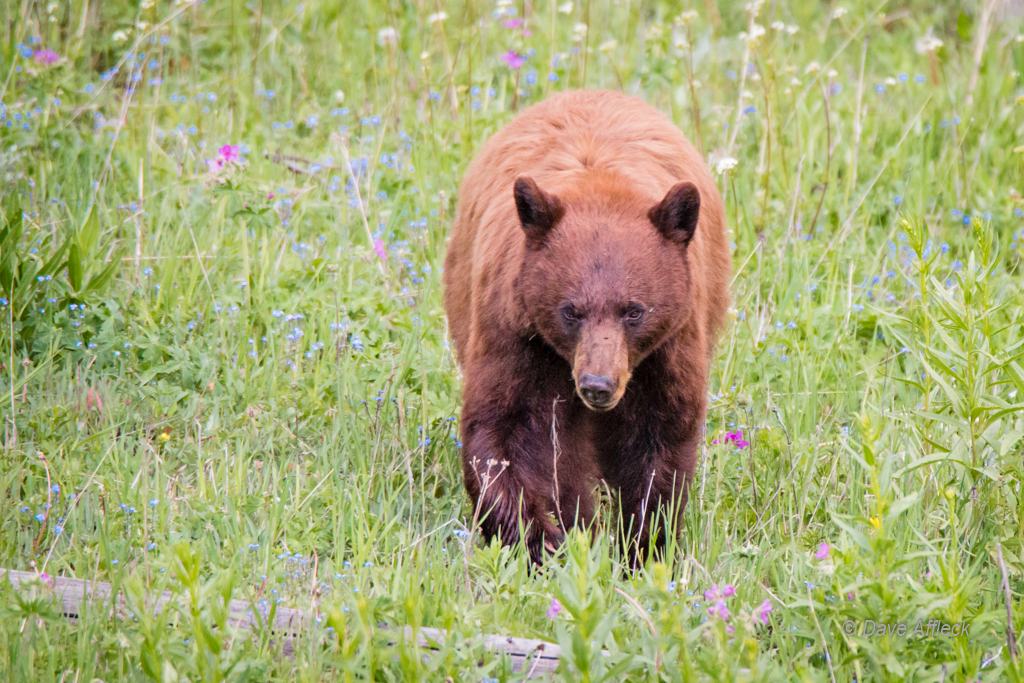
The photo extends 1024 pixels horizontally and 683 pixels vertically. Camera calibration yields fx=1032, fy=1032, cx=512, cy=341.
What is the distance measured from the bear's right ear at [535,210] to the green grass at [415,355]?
964 mm

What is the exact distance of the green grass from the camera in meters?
2.50

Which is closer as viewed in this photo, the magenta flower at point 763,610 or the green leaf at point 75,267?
the magenta flower at point 763,610

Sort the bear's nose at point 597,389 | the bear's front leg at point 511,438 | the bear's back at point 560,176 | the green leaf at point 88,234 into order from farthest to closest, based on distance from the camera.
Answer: the green leaf at point 88,234 → the bear's back at point 560,176 → the bear's front leg at point 511,438 → the bear's nose at point 597,389

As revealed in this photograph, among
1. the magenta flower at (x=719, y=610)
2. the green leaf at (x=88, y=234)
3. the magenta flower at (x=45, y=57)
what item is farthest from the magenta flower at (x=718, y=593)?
the magenta flower at (x=45, y=57)

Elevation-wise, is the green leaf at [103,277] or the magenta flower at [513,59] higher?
the magenta flower at [513,59]

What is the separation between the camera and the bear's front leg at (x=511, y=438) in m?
3.36

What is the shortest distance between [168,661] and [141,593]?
191 mm

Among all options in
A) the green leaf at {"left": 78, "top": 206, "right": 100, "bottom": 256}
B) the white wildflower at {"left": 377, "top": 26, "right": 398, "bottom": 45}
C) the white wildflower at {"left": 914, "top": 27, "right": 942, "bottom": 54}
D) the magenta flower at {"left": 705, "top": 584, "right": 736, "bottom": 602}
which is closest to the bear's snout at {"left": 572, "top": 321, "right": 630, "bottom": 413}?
the magenta flower at {"left": 705, "top": 584, "right": 736, "bottom": 602}

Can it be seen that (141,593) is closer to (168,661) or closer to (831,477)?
(168,661)

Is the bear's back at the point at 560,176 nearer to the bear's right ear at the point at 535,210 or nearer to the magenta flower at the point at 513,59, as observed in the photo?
the bear's right ear at the point at 535,210

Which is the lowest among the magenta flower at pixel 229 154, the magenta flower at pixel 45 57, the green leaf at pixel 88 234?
the green leaf at pixel 88 234

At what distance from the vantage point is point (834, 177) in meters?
6.11

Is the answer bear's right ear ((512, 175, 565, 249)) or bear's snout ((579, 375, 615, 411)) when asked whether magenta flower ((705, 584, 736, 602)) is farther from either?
bear's right ear ((512, 175, 565, 249))

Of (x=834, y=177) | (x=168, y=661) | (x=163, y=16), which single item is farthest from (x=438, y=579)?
(x=163, y=16)
